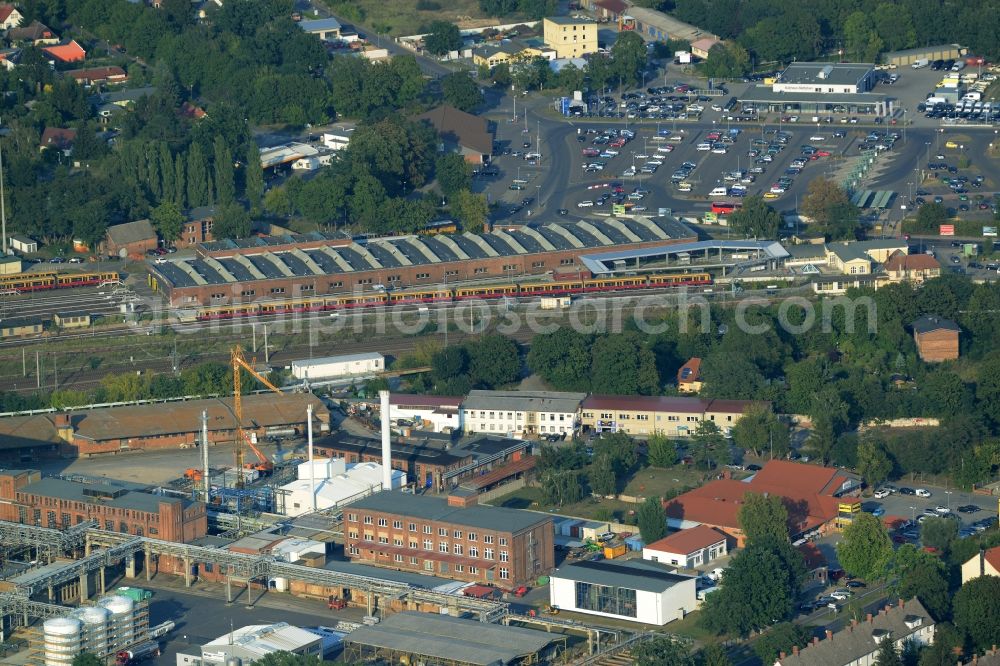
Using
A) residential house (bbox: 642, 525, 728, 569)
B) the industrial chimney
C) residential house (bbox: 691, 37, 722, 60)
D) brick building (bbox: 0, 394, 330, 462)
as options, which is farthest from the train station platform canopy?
residential house (bbox: 691, 37, 722, 60)

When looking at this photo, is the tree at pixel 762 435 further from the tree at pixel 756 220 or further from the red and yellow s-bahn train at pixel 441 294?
the tree at pixel 756 220

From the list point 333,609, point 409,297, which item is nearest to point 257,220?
point 409,297

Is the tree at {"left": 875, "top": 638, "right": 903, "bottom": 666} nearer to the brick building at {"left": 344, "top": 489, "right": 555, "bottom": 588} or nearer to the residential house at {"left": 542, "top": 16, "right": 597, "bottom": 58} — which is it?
the brick building at {"left": 344, "top": 489, "right": 555, "bottom": 588}

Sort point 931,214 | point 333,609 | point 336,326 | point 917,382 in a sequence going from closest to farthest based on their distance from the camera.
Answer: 1. point 333,609
2. point 917,382
3. point 336,326
4. point 931,214

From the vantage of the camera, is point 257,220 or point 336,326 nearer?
point 336,326

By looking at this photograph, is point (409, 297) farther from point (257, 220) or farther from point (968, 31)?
point (968, 31)

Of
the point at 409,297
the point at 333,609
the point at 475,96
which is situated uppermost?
the point at 475,96

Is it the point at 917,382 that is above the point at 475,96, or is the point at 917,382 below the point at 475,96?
below
